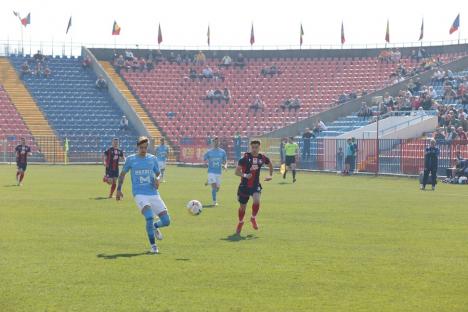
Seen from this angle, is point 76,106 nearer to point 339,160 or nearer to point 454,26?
point 339,160

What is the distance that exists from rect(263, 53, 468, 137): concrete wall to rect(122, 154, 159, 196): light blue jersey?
45.6m

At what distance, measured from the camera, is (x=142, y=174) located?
1753 centimetres

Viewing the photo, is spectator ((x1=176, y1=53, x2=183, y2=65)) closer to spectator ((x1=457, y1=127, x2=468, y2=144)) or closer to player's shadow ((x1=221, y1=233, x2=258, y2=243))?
spectator ((x1=457, y1=127, x2=468, y2=144))

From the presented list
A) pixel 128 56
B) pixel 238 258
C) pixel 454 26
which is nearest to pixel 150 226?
pixel 238 258

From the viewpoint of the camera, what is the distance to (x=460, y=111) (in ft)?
168

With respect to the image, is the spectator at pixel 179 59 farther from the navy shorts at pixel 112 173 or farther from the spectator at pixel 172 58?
the navy shorts at pixel 112 173

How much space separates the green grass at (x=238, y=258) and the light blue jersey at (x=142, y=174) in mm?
1002

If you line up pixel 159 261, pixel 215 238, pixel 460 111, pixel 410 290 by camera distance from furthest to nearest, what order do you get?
1. pixel 460 111
2. pixel 215 238
3. pixel 159 261
4. pixel 410 290

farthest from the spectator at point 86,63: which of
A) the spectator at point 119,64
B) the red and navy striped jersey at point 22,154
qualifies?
the red and navy striped jersey at point 22,154

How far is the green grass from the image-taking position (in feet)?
39.1

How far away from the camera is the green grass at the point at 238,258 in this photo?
1192 cm

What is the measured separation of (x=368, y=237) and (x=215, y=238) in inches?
117

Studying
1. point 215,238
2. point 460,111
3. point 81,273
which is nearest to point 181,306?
point 81,273

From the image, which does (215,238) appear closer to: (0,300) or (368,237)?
(368,237)
